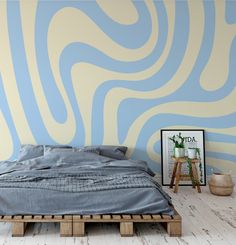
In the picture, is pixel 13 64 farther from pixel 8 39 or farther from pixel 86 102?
pixel 86 102

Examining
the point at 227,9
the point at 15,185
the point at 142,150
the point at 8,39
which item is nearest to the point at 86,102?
the point at 142,150

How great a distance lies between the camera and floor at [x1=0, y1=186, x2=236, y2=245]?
9.53ft

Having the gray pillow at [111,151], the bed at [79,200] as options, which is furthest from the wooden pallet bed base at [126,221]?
the gray pillow at [111,151]

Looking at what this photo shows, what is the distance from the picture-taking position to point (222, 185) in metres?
4.40

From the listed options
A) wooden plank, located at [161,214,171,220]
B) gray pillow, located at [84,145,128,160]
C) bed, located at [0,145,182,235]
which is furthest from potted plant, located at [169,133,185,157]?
wooden plank, located at [161,214,171,220]

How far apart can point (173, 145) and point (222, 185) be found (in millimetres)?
878

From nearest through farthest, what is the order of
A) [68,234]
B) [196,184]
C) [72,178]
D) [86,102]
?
[68,234]
[72,178]
[196,184]
[86,102]

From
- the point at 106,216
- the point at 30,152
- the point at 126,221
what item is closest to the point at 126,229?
the point at 126,221

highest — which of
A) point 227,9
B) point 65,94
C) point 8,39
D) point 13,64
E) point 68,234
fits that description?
point 227,9

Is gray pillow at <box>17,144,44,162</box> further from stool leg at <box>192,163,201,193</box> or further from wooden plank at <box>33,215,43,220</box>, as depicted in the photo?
stool leg at <box>192,163,201,193</box>

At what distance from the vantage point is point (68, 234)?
9.86 feet

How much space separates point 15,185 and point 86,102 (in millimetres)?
1961

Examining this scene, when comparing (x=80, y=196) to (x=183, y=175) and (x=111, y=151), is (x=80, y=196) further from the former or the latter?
(x=183, y=175)

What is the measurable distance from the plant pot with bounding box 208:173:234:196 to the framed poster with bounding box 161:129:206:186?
484mm
